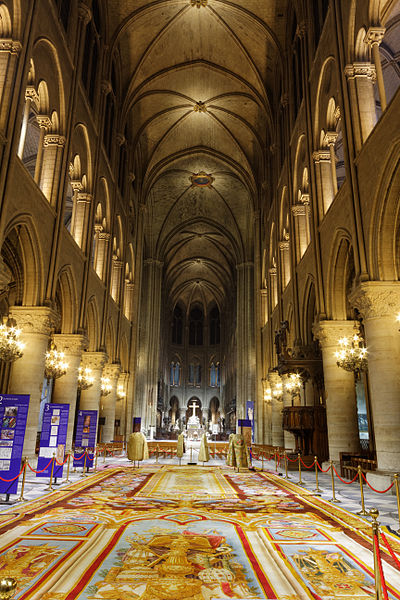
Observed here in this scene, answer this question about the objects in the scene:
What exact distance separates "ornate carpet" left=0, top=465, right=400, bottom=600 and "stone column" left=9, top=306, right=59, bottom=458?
336 cm

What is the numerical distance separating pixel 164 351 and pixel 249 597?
44.6 meters

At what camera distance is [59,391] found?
47.3 feet

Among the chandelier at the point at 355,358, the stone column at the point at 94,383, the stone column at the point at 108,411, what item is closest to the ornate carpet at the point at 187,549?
the chandelier at the point at 355,358

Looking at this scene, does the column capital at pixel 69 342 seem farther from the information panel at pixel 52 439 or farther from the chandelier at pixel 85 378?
the information panel at pixel 52 439

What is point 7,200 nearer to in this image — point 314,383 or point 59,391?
point 59,391

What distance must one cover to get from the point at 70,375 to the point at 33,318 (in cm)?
356

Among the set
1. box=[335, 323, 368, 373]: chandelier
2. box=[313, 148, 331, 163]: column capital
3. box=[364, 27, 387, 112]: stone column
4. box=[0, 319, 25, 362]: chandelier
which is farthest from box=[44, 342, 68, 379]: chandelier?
box=[364, 27, 387, 112]: stone column

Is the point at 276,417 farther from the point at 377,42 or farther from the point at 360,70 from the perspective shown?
the point at 377,42

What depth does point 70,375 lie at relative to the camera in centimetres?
1466

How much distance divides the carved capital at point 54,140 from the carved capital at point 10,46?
3436 millimetres

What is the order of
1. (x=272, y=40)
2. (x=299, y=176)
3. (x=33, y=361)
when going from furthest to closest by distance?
(x=272, y=40), (x=299, y=176), (x=33, y=361)

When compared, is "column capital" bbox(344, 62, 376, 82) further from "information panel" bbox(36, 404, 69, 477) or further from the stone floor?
"information panel" bbox(36, 404, 69, 477)

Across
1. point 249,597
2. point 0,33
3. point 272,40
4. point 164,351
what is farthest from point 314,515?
point 164,351

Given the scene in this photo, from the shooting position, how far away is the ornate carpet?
12.4 ft
